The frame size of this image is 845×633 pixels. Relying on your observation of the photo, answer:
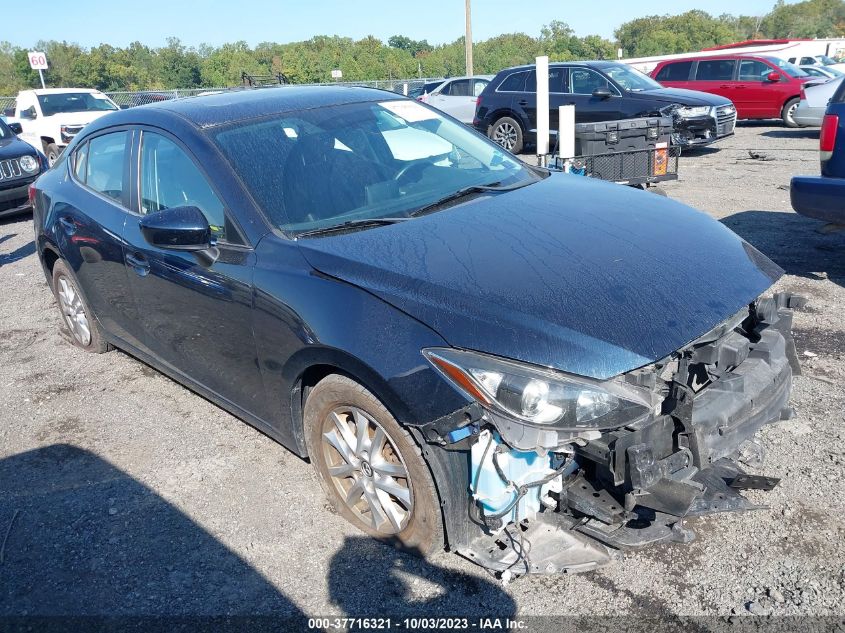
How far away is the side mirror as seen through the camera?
10.3ft

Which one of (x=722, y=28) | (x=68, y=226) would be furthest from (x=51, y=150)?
(x=722, y=28)

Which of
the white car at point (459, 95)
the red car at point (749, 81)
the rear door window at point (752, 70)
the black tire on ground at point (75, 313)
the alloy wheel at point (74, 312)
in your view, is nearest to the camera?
the black tire on ground at point (75, 313)

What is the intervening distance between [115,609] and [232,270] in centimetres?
145

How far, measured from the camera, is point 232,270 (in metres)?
3.18

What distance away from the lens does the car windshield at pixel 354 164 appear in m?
3.27

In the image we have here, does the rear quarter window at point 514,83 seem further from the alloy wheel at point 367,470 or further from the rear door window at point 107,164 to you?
the alloy wheel at point 367,470

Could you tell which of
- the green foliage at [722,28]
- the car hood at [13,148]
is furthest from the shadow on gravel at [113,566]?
the green foliage at [722,28]

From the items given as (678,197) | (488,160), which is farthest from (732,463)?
(678,197)

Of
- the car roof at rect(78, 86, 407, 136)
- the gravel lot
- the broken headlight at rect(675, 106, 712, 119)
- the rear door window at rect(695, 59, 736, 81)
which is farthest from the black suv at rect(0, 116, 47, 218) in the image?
the rear door window at rect(695, 59, 736, 81)

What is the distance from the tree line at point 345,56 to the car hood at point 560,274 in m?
46.7

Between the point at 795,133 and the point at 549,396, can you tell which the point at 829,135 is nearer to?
the point at 549,396

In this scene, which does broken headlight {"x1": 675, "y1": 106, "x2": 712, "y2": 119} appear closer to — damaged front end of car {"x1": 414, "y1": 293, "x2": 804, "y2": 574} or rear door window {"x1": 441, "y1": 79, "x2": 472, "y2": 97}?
rear door window {"x1": 441, "y1": 79, "x2": 472, "y2": 97}

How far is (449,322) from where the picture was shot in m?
2.49

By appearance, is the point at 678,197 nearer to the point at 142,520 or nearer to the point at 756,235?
the point at 756,235
